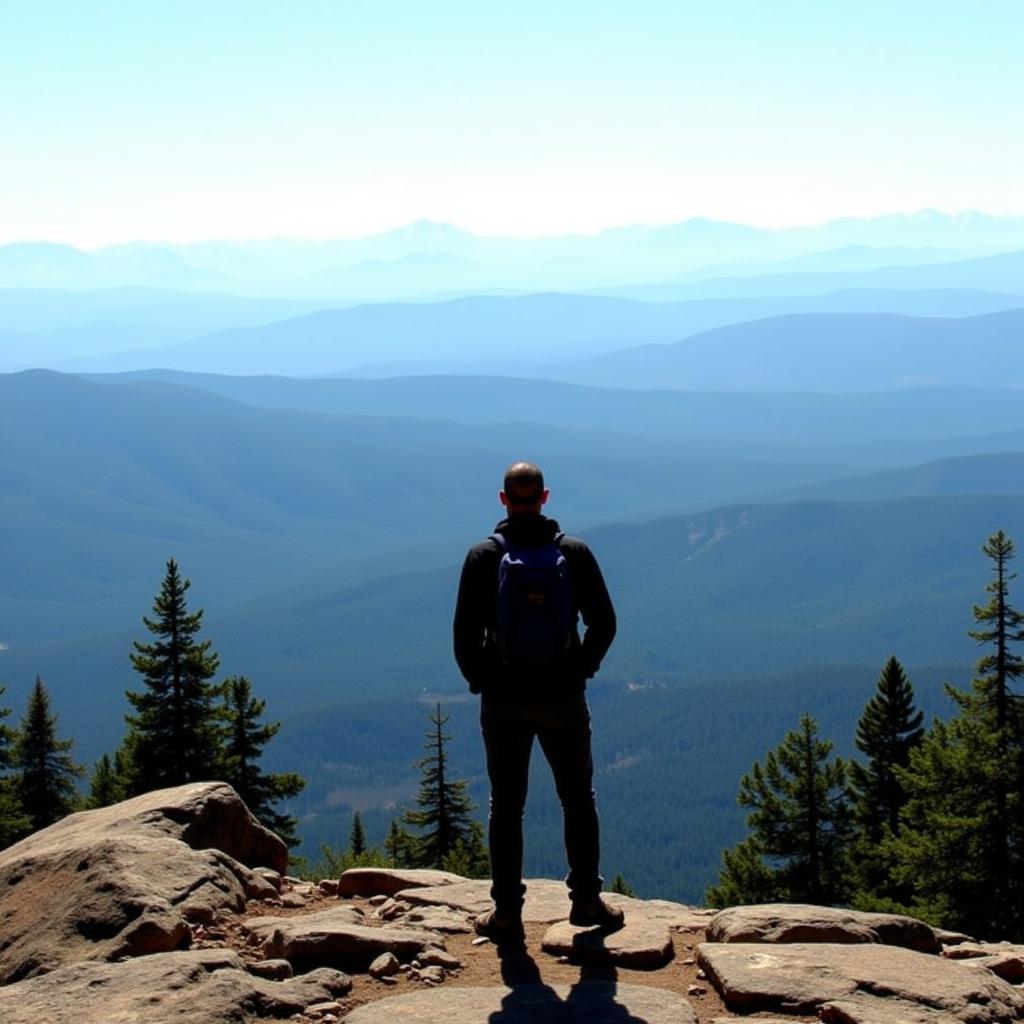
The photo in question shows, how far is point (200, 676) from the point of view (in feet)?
113

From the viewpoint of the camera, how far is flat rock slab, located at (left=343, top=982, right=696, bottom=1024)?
9.74 metres

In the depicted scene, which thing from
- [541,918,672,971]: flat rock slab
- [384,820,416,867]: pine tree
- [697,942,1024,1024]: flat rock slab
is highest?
[697,942,1024,1024]: flat rock slab

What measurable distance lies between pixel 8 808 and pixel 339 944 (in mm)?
27369

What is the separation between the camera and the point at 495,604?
11094 mm

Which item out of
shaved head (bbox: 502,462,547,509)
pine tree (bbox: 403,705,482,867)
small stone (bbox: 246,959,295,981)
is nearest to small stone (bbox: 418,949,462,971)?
small stone (bbox: 246,959,295,981)

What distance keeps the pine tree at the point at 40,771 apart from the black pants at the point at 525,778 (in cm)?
3152

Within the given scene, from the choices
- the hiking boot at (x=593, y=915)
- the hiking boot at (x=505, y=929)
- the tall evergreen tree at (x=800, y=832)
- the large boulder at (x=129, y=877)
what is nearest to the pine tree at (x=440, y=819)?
the tall evergreen tree at (x=800, y=832)

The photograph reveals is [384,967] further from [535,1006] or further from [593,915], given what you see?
[593,915]

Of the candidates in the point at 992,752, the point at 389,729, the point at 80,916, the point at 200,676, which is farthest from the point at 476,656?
the point at 389,729

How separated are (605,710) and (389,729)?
30519 mm

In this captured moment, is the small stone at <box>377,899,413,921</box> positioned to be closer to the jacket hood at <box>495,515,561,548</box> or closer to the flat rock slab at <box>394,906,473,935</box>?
the flat rock slab at <box>394,906,473,935</box>

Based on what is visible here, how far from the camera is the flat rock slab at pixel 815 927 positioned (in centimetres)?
1216

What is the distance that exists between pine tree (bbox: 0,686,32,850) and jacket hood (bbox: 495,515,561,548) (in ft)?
91.3

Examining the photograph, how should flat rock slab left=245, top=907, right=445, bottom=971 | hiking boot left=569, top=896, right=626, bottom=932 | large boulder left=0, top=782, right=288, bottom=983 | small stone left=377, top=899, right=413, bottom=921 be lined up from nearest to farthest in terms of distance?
flat rock slab left=245, top=907, right=445, bottom=971 < large boulder left=0, top=782, right=288, bottom=983 < hiking boot left=569, top=896, right=626, bottom=932 < small stone left=377, top=899, right=413, bottom=921
